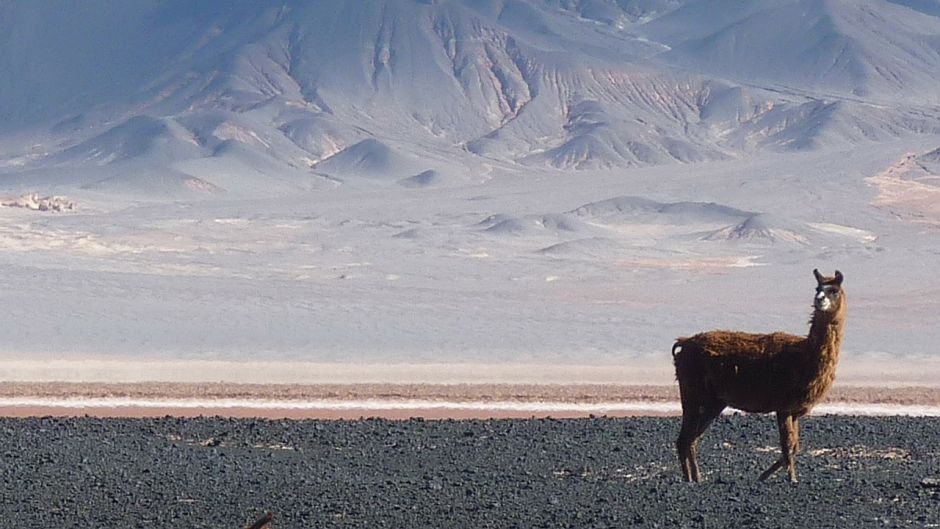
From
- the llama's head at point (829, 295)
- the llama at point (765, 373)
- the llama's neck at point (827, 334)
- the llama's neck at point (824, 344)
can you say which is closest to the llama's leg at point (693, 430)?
the llama at point (765, 373)

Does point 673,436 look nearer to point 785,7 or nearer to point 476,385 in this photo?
point 476,385

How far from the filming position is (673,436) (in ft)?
45.1

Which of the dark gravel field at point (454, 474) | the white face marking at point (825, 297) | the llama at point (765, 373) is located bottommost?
the dark gravel field at point (454, 474)

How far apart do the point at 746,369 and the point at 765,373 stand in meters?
0.14

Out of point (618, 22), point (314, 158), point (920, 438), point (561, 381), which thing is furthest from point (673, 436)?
point (618, 22)

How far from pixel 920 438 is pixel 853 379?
35.4ft

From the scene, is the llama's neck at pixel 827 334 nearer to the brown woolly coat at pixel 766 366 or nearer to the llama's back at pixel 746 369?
the brown woolly coat at pixel 766 366

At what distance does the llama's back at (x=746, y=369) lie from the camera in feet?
34.5

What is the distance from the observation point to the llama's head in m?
10.0

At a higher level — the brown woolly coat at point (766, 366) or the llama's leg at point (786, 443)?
the brown woolly coat at point (766, 366)

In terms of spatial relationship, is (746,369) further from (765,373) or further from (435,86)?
(435,86)

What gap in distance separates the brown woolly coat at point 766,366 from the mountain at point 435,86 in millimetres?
78760

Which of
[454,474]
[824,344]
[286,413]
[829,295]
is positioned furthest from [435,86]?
[829,295]

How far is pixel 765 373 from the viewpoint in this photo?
10602mm
